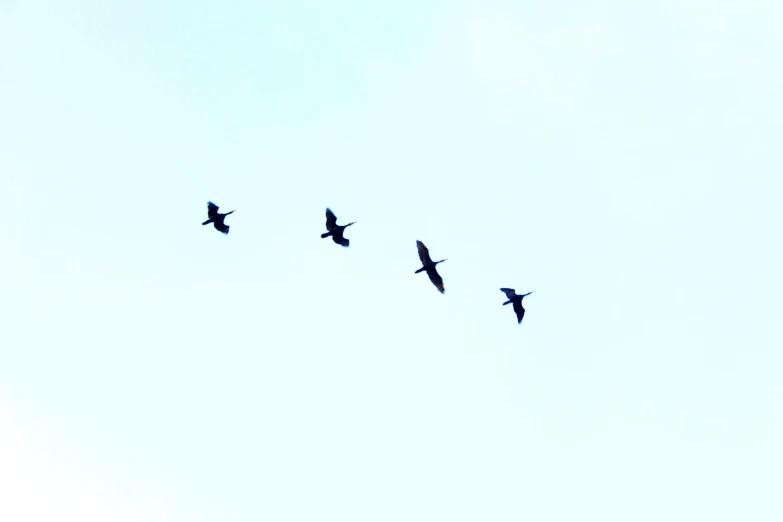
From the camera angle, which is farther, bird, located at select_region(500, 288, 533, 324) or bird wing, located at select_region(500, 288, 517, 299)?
bird wing, located at select_region(500, 288, 517, 299)

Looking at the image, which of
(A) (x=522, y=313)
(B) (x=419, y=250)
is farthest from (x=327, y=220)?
(A) (x=522, y=313)

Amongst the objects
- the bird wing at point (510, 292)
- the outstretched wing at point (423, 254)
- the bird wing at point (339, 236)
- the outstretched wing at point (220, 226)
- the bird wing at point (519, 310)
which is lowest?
the bird wing at point (519, 310)

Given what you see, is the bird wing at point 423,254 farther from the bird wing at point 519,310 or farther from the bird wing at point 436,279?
the bird wing at point 519,310

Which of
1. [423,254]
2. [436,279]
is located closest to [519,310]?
[436,279]

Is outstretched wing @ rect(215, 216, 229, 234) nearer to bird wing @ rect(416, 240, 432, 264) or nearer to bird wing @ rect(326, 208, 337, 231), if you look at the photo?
bird wing @ rect(326, 208, 337, 231)

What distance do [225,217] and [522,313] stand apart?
28.1 meters

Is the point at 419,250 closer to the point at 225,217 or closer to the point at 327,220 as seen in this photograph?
the point at 327,220

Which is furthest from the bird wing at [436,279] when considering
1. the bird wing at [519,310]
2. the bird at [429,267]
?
the bird wing at [519,310]

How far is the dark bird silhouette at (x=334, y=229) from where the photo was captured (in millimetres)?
100125

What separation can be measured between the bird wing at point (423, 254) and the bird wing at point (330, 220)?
24.5 ft

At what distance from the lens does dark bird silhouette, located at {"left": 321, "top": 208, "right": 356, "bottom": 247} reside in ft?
328

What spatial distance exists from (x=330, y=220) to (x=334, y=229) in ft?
2.82

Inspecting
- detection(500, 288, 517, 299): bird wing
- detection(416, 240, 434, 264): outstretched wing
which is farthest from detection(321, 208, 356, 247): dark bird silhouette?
detection(500, 288, 517, 299): bird wing

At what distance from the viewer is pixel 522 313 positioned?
10319 centimetres
